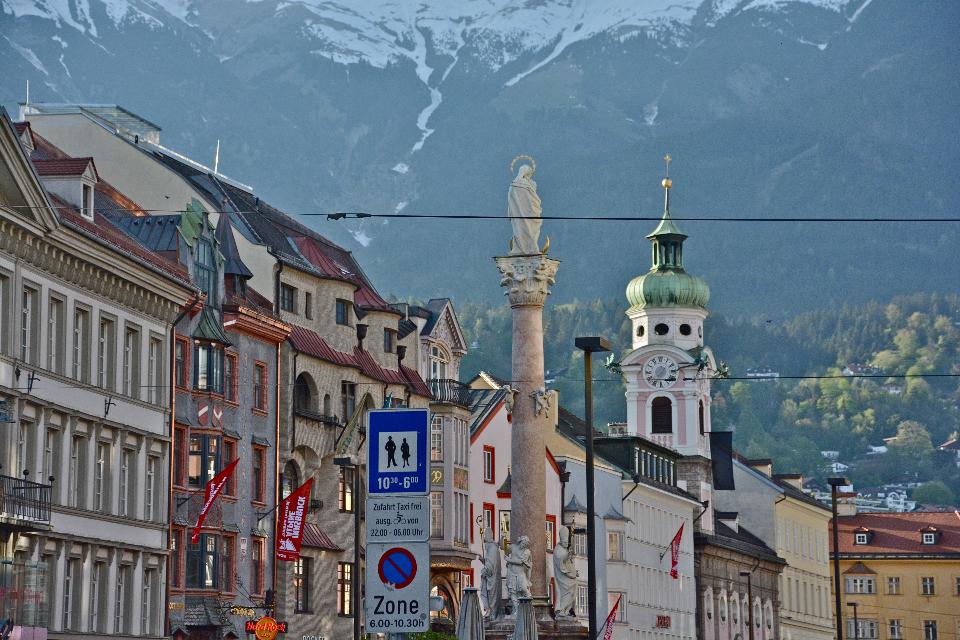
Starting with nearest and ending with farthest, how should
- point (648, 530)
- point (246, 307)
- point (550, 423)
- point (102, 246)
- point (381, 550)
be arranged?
point (381, 550) < point (102, 246) < point (246, 307) < point (550, 423) < point (648, 530)

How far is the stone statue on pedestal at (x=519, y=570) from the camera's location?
5756 centimetres

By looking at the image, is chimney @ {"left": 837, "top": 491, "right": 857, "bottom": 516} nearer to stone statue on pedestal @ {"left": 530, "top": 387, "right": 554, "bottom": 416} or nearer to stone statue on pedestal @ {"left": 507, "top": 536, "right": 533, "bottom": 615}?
stone statue on pedestal @ {"left": 530, "top": 387, "right": 554, "bottom": 416}

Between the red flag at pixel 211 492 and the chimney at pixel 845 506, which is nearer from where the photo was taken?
the red flag at pixel 211 492

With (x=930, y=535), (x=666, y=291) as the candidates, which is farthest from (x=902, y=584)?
(x=666, y=291)

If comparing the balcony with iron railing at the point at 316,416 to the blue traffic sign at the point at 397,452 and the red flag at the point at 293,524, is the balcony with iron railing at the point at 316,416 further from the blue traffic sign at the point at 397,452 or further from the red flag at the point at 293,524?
the blue traffic sign at the point at 397,452

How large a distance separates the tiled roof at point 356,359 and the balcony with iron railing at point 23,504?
20.7 metres

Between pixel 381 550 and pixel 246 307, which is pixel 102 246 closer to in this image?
pixel 246 307

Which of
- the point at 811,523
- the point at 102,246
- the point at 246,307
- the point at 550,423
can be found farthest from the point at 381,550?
the point at 811,523

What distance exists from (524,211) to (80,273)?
1305cm

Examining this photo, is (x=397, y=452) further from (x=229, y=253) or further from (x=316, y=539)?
(x=316, y=539)

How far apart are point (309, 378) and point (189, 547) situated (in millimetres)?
11010

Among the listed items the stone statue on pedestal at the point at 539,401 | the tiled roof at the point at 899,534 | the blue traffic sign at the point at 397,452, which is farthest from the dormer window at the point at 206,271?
the tiled roof at the point at 899,534

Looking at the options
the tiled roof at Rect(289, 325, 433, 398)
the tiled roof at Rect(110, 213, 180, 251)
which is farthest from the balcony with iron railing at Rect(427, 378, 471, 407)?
the tiled roof at Rect(110, 213, 180, 251)

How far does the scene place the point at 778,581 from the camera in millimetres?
138750
